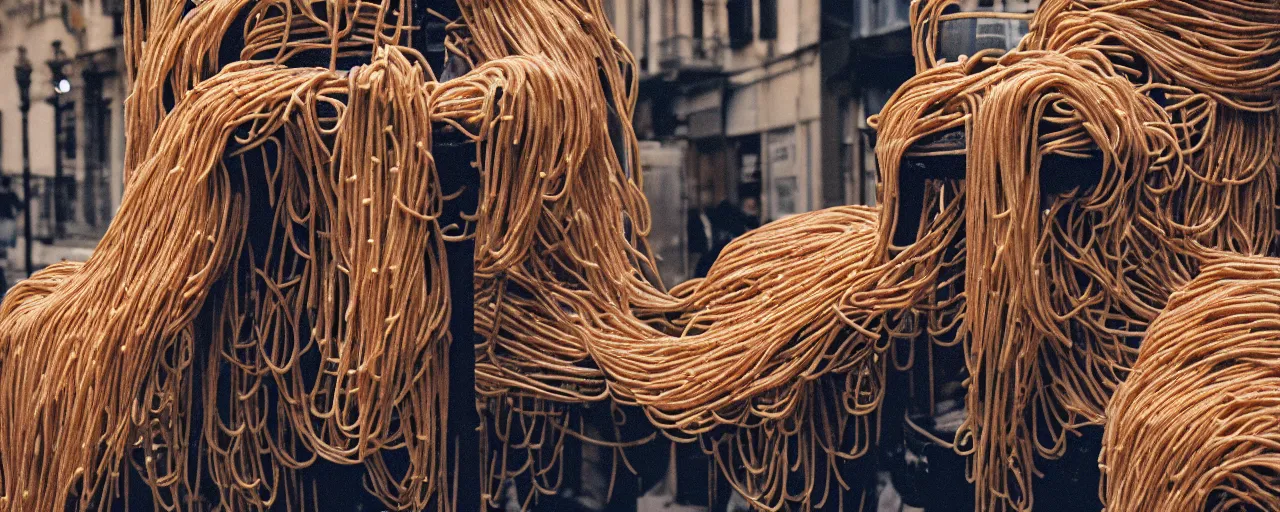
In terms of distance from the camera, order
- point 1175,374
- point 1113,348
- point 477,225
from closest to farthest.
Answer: point 1175,374
point 1113,348
point 477,225

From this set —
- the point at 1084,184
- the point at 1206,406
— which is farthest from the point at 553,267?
the point at 1206,406

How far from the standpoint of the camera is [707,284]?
10.4 ft

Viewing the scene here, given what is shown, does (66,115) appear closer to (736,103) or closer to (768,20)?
(736,103)

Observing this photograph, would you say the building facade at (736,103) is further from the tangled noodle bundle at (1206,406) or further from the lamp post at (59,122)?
the lamp post at (59,122)

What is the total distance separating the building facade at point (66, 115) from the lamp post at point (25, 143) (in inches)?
0.6

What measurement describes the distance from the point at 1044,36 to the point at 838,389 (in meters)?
0.84

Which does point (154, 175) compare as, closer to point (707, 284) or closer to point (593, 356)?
point (593, 356)

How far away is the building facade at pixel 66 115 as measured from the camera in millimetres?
5617

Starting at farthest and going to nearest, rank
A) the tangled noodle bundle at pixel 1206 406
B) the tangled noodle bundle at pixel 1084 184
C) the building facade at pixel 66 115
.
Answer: the building facade at pixel 66 115
the tangled noodle bundle at pixel 1084 184
the tangled noodle bundle at pixel 1206 406

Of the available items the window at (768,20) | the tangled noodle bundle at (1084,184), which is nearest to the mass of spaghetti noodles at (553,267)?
the tangled noodle bundle at (1084,184)

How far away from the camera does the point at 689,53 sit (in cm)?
487

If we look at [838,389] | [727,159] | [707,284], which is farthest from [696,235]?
[838,389]

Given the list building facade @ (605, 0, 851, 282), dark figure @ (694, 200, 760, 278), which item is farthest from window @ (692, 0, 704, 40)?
dark figure @ (694, 200, 760, 278)

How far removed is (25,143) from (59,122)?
193 millimetres
